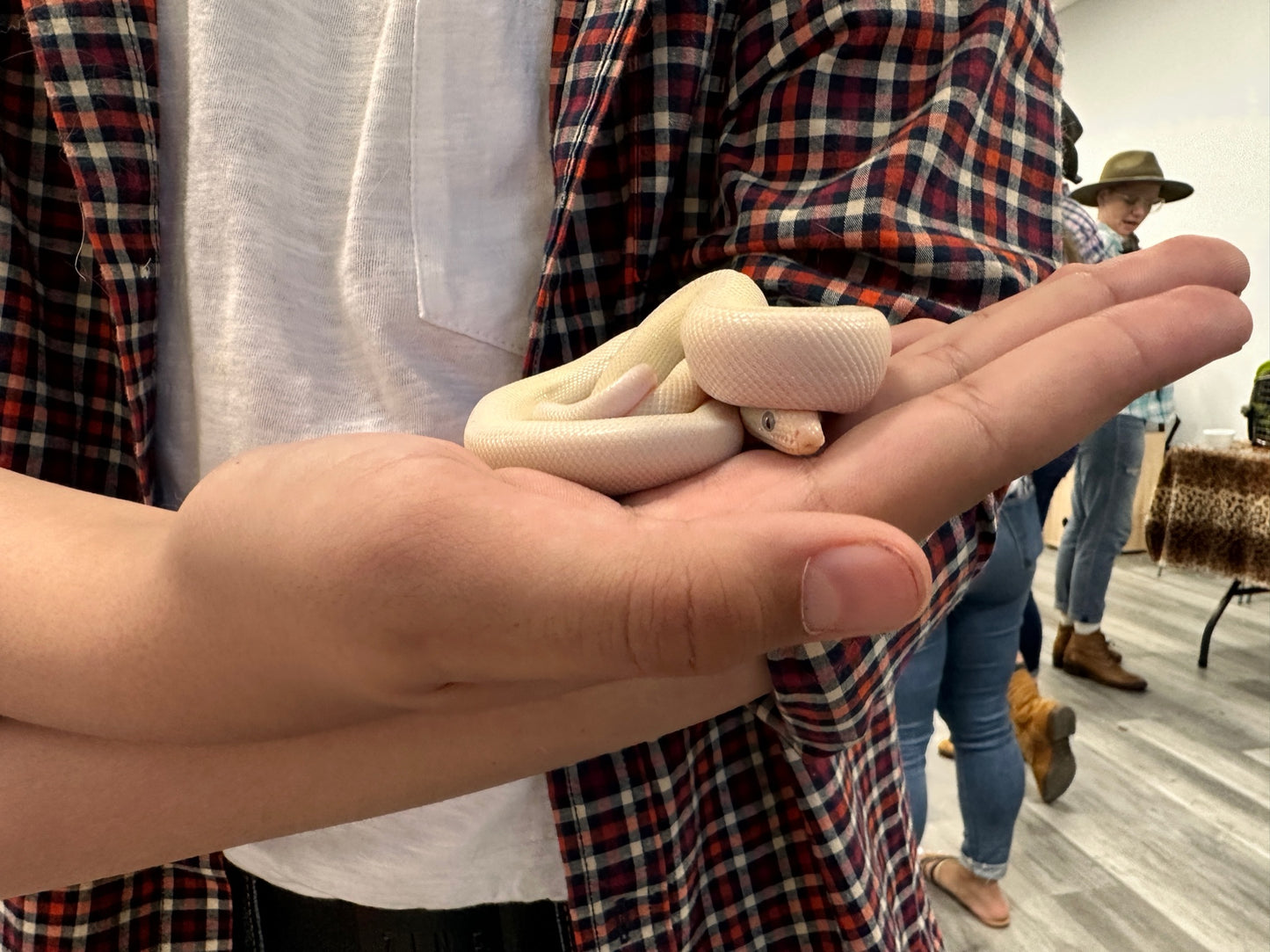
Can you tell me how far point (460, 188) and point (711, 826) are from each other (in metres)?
0.46

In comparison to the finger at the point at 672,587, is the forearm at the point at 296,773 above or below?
below

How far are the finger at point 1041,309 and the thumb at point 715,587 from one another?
209 mm

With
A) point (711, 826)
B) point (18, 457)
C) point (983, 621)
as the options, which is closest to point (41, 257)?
point (18, 457)

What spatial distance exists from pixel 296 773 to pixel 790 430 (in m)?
0.33

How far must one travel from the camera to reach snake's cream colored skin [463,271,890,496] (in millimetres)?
499

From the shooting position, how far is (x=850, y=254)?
0.53 m

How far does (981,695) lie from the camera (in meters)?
1.79

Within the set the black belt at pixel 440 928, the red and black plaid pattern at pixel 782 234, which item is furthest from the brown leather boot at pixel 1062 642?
the black belt at pixel 440 928

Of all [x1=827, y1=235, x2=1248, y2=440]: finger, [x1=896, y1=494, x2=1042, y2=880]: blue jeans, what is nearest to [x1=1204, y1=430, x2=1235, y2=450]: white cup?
[x1=896, y1=494, x2=1042, y2=880]: blue jeans

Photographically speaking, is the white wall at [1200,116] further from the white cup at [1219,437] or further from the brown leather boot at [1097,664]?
the brown leather boot at [1097,664]

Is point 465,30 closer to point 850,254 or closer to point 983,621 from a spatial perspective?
point 850,254

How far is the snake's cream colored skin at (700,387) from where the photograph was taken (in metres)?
0.50

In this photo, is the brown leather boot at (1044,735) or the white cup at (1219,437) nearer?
the brown leather boot at (1044,735)

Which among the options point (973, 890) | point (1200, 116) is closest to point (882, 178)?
point (973, 890)
